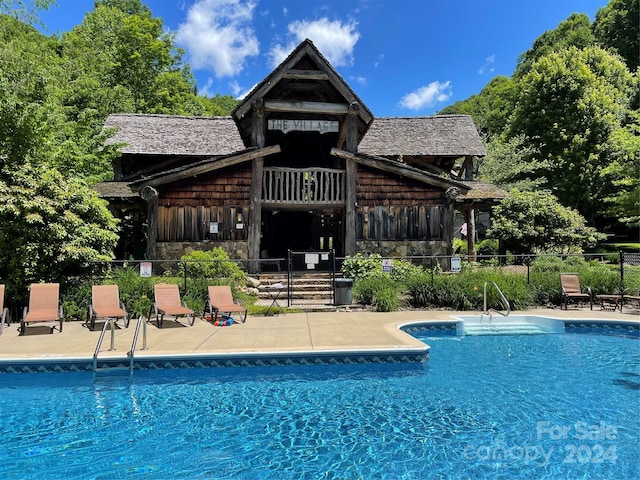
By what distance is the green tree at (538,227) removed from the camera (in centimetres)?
2081

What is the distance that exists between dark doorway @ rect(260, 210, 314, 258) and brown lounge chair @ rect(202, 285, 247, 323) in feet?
39.1

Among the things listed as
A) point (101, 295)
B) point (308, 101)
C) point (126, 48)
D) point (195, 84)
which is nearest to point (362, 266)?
point (308, 101)

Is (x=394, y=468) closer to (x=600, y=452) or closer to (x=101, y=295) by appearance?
(x=600, y=452)

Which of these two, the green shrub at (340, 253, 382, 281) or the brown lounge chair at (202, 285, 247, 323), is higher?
the green shrub at (340, 253, 382, 281)

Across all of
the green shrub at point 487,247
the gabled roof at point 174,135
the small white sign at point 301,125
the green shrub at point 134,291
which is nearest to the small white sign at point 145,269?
the green shrub at point 134,291

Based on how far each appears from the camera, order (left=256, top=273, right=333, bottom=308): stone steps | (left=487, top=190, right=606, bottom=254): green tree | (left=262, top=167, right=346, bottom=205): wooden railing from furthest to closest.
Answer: (left=487, top=190, right=606, bottom=254): green tree
(left=262, top=167, right=346, bottom=205): wooden railing
(left=256, top=273, right=333, bottom=308): stone steps

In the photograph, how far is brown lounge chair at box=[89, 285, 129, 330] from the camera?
9.59 meters

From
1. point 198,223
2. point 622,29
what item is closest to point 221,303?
point 198,223

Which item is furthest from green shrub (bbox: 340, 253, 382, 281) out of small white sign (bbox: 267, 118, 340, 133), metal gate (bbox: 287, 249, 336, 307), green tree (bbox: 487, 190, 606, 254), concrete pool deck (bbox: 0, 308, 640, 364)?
green tree (bbox: 487, 190, 606, 254)

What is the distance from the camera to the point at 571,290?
13.0 metres

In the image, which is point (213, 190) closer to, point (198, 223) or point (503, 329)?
point (198, 223)

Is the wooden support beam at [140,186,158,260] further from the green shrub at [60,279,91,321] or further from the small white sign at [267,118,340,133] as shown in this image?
the small white sign at [267,118,340,133]

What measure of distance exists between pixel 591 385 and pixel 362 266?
344 inches

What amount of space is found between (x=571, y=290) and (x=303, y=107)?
11.0m
